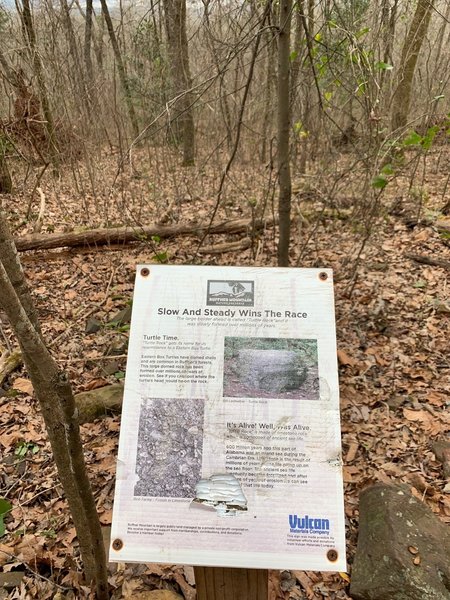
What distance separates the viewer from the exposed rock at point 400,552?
1.77m

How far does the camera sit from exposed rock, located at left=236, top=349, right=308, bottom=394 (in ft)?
5.27

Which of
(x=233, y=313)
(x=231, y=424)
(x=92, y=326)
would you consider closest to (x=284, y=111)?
(x=233, y=313)

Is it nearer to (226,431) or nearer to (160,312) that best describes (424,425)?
(226,431)

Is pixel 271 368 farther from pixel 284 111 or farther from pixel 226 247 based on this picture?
pixel 226 247

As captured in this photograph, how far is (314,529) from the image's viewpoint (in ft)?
4.86

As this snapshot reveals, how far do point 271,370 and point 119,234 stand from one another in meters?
3.88

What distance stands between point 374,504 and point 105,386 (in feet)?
6.79

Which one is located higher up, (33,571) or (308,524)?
(308,524)

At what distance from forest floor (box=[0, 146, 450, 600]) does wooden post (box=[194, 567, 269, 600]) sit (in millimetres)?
495

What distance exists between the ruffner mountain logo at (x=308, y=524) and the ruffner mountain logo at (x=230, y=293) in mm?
812

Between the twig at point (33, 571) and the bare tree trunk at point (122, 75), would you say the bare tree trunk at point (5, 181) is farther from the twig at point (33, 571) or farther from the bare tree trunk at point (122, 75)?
the twig at point (33, 571)

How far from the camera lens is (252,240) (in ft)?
13.4

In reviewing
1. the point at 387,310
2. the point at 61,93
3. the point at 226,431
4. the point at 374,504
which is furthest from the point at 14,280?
the point at 61,93

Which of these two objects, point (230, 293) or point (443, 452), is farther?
point (443, 452)
